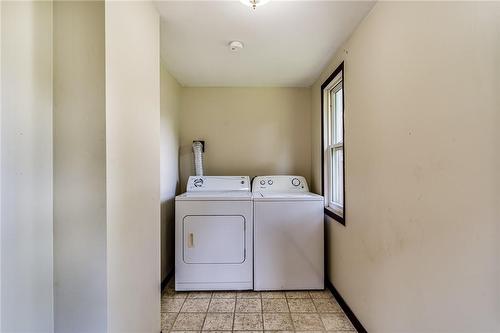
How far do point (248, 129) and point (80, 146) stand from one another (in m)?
2.24

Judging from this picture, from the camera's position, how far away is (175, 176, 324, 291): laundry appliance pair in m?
2.29

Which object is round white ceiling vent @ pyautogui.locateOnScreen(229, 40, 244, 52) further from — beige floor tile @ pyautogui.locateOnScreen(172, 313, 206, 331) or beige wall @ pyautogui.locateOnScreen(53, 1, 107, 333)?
beige floor tile @ pyautogui.locateOnScreen(172, 313, 206, 331)

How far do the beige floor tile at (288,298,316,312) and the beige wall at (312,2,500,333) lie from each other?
38 centimetres

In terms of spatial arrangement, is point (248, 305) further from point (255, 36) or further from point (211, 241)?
point (255, 36)

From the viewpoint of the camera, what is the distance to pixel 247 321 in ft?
6.12

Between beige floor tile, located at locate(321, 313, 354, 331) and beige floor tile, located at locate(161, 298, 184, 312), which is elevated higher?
beige floor tile, located at locate(161, 298, 184, 312)

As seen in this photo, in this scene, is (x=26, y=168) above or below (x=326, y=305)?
above

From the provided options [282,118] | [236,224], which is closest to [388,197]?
[236,224]

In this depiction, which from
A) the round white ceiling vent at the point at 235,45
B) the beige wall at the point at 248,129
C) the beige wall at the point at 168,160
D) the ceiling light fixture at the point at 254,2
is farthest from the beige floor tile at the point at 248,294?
the ceiling light fixture at the point at 254,2

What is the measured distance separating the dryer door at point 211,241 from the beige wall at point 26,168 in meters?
1.33

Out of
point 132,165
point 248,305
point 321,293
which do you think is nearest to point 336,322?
point 321,293

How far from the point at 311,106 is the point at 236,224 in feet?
5.85

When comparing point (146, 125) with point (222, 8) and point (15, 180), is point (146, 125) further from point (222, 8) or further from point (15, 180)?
point (222, 8)

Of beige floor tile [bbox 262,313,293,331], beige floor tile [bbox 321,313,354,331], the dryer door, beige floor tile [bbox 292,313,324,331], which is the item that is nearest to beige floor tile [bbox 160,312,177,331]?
the dryer door
